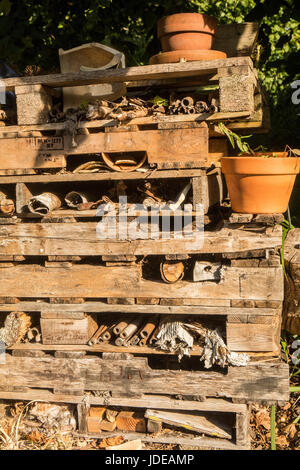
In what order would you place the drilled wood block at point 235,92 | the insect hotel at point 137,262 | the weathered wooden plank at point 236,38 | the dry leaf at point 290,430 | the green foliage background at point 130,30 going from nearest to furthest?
the drilled wood block at point 235,92 < the insect hotel at point 137,262 < the dry leaf at point 290,430 < the weathered wooden plank at point 236,38 < the green foliage background at point 130,30

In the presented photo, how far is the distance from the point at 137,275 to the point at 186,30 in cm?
164

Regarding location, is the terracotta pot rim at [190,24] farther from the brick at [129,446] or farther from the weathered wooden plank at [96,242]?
the brick at [129,446]

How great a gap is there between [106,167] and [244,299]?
48.4 inches

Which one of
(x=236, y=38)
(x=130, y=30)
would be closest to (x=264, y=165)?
(x=236, y=38)

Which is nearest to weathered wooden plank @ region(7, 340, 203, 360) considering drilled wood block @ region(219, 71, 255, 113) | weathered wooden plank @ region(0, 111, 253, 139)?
weathered wooden plank @ region(0, 111, 253, 139)

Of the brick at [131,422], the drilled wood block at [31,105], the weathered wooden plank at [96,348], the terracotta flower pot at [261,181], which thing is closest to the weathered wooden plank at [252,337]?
the weathered wooden plank at [96,348]

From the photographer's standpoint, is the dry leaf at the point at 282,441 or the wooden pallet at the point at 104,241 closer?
the wooden pallet at the point at 104,241

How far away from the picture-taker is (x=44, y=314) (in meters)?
3.35

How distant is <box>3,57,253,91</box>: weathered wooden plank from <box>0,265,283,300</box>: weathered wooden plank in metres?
1.20

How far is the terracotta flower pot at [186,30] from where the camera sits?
328cm

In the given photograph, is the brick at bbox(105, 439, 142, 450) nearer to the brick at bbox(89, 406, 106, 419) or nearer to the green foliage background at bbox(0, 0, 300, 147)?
the brick at bbox(89, 406, 106, 419)

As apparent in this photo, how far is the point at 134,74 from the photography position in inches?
121

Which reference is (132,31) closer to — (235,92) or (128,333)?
(235,92)

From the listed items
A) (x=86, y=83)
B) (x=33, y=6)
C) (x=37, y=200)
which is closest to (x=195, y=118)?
(x=86, y=83)
